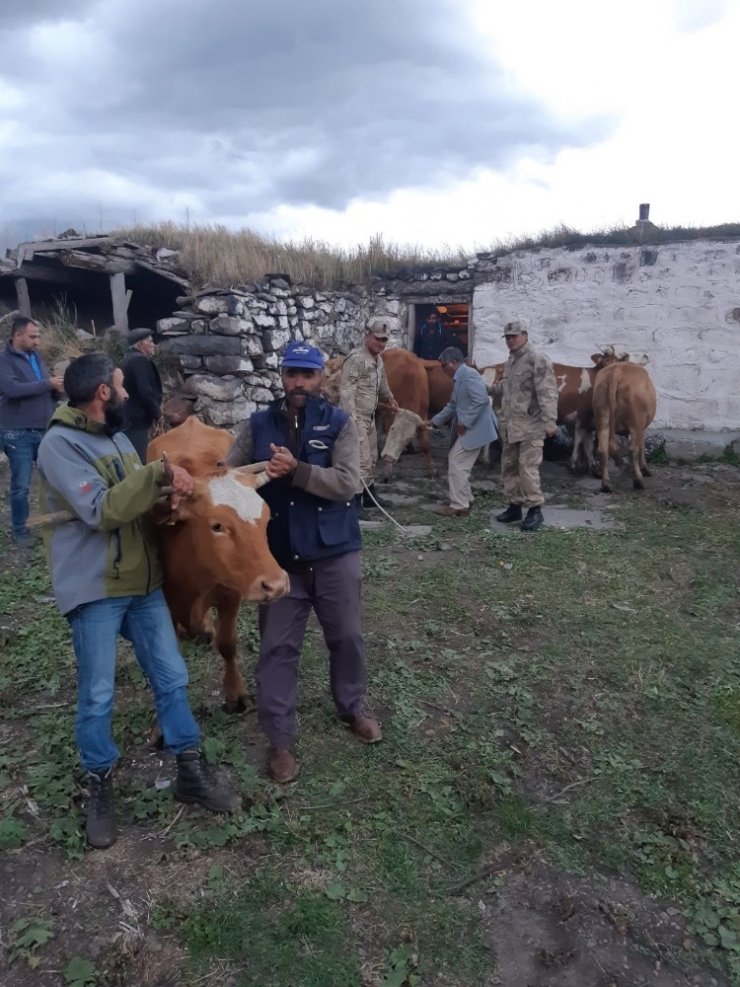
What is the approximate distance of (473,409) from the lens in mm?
7938

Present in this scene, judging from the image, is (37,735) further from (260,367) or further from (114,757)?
(260,367)

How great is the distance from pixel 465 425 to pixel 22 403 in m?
4.39

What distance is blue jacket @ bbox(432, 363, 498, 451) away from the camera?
7898 mm

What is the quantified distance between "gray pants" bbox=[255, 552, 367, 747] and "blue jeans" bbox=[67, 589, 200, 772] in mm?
403

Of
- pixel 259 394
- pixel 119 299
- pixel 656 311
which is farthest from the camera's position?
pixel 656 311

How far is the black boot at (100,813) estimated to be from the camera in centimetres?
301

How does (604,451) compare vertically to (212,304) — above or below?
below

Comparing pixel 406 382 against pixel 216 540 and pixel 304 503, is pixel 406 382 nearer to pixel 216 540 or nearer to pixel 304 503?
pixel 304 503

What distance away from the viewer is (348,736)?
3.83m

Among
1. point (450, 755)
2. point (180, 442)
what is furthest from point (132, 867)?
point (180, 442)

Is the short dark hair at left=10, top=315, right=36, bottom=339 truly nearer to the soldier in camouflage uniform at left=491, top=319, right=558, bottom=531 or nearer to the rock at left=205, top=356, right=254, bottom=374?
the rock at left=205, top=356, right=254, bottom=374

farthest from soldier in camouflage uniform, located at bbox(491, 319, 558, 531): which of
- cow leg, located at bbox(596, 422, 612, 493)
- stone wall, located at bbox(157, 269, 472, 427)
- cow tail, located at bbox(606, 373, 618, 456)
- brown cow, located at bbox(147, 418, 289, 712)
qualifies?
brown cow, located at bbox(147, 418, 289, 712)

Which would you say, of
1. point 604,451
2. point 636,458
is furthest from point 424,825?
point 636,458

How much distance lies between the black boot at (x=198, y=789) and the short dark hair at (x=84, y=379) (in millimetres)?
1571
